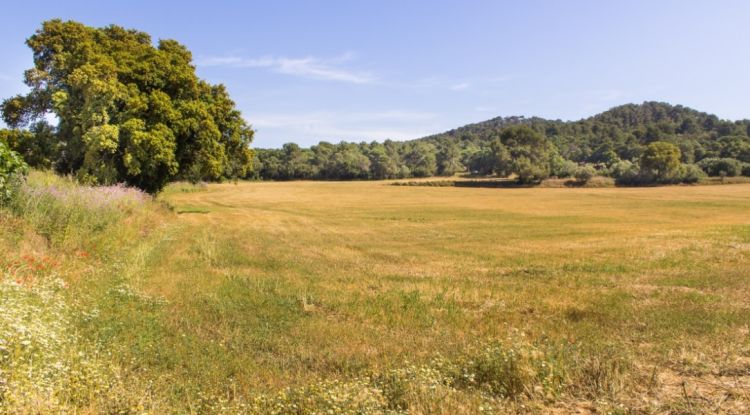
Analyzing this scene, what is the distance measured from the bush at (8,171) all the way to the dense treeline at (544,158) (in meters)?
109

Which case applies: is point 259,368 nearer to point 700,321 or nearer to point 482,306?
point 482,306

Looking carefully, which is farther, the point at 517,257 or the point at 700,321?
the point at 517,257

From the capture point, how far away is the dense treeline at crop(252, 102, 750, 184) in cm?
10375

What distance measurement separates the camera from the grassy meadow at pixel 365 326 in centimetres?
536

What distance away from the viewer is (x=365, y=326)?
9.00m

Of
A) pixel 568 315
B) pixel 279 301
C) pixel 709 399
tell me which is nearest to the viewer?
pixel 709 399

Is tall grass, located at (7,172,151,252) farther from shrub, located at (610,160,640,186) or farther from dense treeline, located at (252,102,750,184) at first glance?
shrub, located at (610,160,640,186)

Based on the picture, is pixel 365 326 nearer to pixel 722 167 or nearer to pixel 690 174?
pixel 690 174

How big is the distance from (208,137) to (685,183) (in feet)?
346

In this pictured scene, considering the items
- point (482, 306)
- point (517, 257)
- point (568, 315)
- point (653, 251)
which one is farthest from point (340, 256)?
point (653, 251)

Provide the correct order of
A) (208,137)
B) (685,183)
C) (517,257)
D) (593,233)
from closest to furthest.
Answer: (517,257) < (593,233) < (208,137) < (685,183)

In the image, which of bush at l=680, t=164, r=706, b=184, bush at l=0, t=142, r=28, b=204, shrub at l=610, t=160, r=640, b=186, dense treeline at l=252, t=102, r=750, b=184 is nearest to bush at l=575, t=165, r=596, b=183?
dense treeline at l=252, t=102, r=750, b=184

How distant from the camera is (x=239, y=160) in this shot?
3894 centimetres

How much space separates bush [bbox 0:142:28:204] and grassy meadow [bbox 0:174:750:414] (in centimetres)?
60
